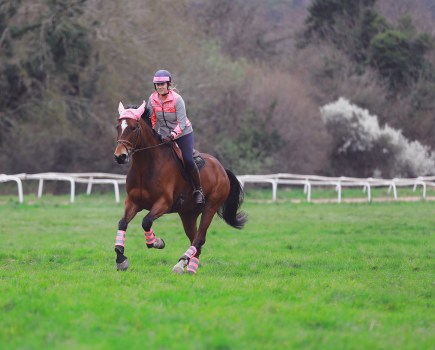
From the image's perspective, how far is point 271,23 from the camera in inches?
2889

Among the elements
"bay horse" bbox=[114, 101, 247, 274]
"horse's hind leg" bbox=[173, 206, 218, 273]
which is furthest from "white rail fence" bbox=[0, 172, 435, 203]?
"bay horse" bbox=[114, 101, 247, 274]

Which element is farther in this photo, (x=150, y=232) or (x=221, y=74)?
(x=221, y=74)

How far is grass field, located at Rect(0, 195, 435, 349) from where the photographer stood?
703 centimetres

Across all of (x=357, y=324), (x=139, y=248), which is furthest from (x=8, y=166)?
(x=357, y=324)

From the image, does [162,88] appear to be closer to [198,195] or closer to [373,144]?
[198,195]

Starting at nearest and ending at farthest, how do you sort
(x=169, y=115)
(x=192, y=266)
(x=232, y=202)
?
(x=192, y=266) < (x=169, y=115) < (x=232, y=202)

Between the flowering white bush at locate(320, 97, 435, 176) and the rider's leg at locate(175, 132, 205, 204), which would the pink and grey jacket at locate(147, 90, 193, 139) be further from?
the flowering white bush at locate(320, 97, 435, 176)

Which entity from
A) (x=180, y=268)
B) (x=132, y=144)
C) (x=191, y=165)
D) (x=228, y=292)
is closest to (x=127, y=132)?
(x=132, y=144)

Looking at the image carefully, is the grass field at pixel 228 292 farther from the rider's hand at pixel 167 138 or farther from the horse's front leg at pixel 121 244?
the rider's hand at pixel 167 138

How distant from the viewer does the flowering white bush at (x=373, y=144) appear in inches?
2076

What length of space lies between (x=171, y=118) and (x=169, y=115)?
0.05 meters

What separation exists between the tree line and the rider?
26.3 m

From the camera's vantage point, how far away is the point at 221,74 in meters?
48.5

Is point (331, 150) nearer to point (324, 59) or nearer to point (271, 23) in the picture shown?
point (324, 59)
